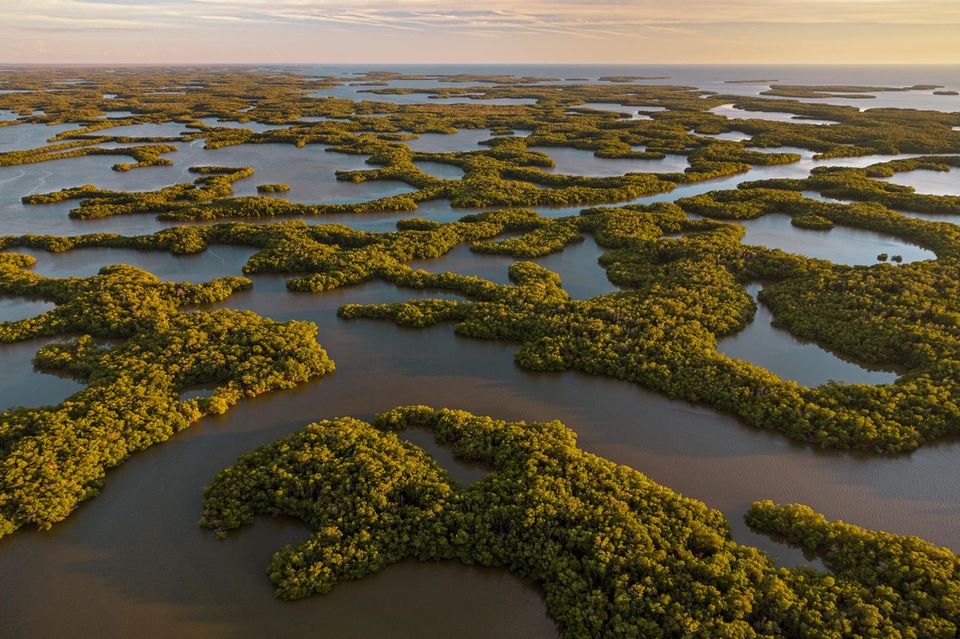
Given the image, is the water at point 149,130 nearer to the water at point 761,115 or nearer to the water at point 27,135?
the water at point 27,135

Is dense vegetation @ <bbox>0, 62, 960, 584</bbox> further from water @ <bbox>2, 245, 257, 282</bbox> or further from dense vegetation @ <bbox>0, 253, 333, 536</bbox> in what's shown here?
water @ <bbox>2, 245, 257, 282</bbox>

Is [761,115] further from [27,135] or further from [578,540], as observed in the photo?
[27,135]

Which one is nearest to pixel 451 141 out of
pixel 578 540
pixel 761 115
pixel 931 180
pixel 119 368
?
pixel 931 180

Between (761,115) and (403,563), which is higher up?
(761,115)

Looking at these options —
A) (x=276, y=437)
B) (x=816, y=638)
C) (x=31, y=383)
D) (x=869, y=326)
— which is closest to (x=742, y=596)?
(x=816, y=638)

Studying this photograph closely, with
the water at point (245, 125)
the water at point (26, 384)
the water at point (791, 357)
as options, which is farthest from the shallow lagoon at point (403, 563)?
the water at point (245, 125)

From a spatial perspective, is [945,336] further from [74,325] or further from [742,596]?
[74,325]

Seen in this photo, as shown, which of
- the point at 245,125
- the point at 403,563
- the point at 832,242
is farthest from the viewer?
the point at 245,125
